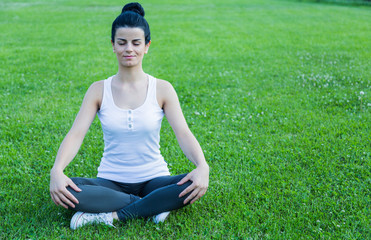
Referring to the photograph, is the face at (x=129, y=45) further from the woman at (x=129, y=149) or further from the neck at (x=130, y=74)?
the neck at (x=130, y=74)

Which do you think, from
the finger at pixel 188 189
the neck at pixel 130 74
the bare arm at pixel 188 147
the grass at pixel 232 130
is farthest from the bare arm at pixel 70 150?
the finger at pixel 188 189

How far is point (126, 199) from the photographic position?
381cm

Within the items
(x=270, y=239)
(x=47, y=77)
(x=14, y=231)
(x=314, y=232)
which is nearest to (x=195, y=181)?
(x=270, y=239)

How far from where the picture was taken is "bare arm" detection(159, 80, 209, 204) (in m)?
3.63

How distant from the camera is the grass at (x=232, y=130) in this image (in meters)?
3.86

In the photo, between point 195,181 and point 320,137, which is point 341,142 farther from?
point 195,181

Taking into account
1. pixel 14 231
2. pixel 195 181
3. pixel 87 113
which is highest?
pixel 87 113

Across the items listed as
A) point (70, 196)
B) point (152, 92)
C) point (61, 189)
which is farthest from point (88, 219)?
point (152, 92)

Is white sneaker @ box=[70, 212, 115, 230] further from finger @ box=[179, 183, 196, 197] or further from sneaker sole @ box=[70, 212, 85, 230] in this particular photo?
finger @ box=[179, 183, 196, 197]

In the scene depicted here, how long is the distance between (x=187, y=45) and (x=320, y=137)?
873 cm

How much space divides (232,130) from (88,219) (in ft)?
10.5

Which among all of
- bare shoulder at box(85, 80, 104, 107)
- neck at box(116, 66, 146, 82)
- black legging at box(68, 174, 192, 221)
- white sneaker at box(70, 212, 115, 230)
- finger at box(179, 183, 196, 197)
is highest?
neck at box(116, 66, 146, 82)

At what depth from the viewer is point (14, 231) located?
12.0 ft

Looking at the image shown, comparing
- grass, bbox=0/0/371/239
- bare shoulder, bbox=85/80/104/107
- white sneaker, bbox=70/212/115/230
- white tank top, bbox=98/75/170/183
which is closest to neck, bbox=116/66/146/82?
white tank top, bbox=98/75/170/183
